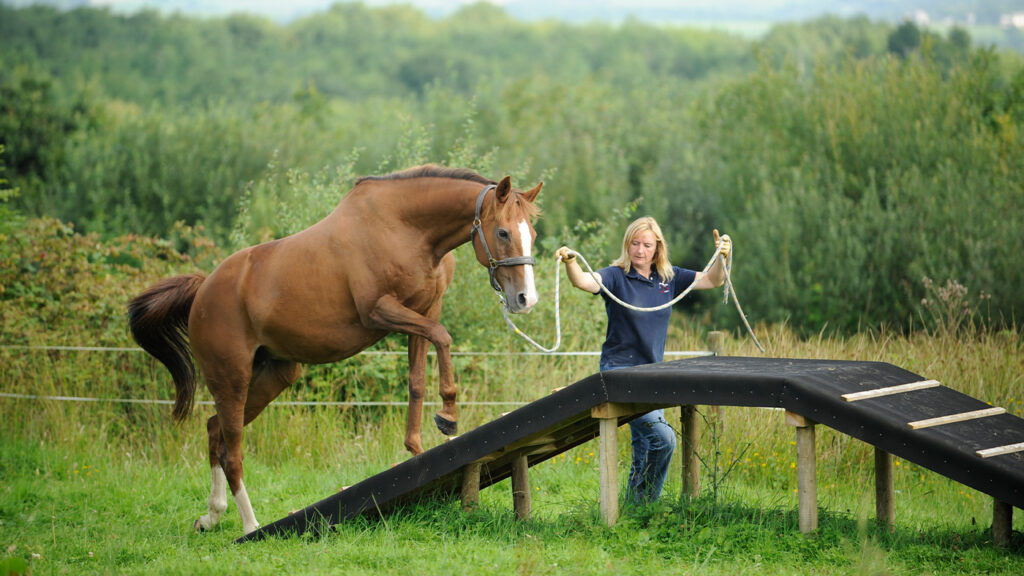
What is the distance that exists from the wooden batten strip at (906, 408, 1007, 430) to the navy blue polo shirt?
5.27 ft

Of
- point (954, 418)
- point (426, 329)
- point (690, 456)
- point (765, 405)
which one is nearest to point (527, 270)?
point (426, 329)

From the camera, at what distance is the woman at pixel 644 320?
223 inches

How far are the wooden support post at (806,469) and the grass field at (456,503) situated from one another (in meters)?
0.11

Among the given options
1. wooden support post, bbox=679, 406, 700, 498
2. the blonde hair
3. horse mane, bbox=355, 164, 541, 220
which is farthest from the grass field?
horse mane, bbox=355, 164, 541, 220

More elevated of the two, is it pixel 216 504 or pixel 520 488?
pixel 520 488

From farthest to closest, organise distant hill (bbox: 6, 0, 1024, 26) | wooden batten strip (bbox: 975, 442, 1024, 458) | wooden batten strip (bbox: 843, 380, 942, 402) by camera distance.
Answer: distant hill (bbox: 6, 0, 1024, 26), wooden batten strip (bbox: 843, 380, 942, 402), wooden batten strip (bbox: 975, 442, 1024, 458)

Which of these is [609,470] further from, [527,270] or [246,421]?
[246,421]

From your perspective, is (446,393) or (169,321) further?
(169,321)

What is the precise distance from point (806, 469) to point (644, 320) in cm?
130

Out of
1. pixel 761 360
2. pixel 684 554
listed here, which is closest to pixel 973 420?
pixel 761 360

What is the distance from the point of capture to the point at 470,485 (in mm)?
5645

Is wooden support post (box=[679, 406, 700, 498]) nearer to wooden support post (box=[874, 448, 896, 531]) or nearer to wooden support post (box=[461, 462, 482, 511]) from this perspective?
wooden support post (box=[874, 448, 896, 531])

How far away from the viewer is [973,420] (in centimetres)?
489

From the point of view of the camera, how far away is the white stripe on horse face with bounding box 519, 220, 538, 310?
16.0ft
